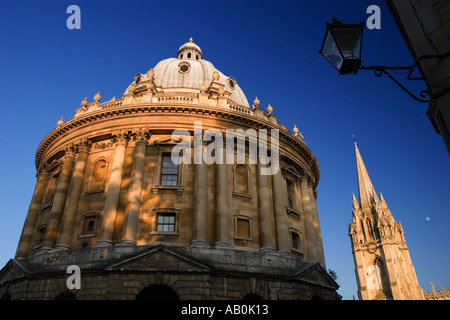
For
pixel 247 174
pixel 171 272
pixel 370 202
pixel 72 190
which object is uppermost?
pixel 370 202

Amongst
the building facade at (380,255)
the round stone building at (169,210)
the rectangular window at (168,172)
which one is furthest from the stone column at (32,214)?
the building facade at (380,255)

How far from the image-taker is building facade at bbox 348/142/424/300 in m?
73.0

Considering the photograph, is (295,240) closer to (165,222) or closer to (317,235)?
(317,235)

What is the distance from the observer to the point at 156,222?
2170 centimetres

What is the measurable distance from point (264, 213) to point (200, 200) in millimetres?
4906

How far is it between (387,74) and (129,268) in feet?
55.8

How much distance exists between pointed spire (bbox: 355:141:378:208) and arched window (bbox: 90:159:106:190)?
277 feet

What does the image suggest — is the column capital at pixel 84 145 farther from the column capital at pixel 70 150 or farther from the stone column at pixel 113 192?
the stone column at pixel 113 192

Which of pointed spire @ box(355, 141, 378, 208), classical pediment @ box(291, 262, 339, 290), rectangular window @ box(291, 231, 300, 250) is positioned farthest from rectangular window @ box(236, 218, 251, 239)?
pointed spire @ box(355, 141, 378, 208)

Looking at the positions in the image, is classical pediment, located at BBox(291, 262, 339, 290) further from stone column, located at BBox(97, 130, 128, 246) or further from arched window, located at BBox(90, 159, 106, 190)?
arched window, located at BBox(90, 159, 106, 190)

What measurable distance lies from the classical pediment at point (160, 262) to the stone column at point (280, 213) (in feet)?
21.7

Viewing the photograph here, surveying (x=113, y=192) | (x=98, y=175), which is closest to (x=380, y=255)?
(x=98, y=175)

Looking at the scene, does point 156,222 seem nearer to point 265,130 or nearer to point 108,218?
point 108,218
